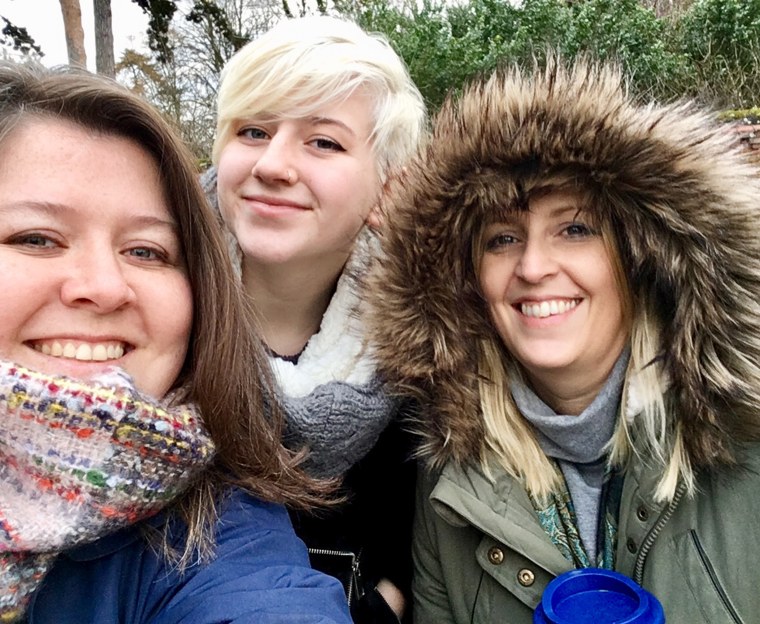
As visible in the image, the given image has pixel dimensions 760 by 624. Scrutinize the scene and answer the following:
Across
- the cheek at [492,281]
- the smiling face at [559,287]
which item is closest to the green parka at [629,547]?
the smiling face at [559,287]

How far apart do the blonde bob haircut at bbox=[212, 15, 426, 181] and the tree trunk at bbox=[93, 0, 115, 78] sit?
10162 millimetres

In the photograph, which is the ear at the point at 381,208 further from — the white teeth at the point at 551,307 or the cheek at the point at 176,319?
the cheek at the point at 176,319

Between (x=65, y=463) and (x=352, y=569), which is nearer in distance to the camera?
(x=65, y=463)

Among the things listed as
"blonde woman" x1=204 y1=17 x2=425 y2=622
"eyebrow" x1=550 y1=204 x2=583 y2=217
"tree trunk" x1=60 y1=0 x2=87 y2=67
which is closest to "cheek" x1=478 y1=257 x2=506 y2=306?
"eyebrow" x1=550 y1=204 x2=583 y2=217

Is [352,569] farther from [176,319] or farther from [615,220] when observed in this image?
[615,220]

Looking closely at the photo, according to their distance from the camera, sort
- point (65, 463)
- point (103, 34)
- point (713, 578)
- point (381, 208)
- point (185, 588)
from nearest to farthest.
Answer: point (65, 463)
point (185, 588)
point (713, 578)
point (381, 208)
point (103, 34)

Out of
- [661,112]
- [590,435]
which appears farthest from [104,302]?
[661,112]

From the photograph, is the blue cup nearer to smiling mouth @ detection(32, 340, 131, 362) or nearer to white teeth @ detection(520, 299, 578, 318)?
white teeth @ detection(520, 299, 578, 318)

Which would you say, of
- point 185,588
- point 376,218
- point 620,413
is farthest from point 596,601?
point 376,218

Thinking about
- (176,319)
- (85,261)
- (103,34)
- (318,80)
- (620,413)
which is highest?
(103,34)

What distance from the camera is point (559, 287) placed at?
155cm

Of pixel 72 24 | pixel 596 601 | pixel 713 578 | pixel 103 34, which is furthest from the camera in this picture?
pixel 103 34

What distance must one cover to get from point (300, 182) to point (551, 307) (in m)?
0.75

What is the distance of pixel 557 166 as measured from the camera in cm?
149
